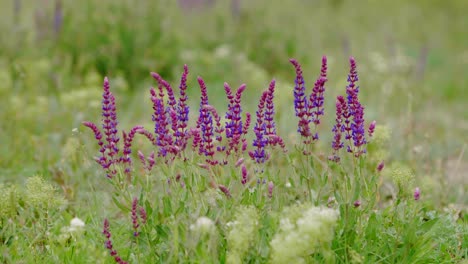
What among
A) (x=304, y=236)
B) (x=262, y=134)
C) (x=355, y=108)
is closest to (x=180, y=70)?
(x=262, y=134)

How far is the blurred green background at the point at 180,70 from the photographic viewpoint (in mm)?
4699

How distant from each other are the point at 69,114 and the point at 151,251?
3.00 m

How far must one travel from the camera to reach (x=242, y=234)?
2.16m

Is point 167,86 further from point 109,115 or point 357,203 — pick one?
point 357,203

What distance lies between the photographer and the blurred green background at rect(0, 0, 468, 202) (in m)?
4.70

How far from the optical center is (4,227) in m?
2.84

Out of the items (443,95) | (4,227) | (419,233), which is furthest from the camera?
(443,95)

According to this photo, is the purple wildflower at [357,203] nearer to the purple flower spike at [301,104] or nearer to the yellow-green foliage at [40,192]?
the purple flower spike at [301,104]

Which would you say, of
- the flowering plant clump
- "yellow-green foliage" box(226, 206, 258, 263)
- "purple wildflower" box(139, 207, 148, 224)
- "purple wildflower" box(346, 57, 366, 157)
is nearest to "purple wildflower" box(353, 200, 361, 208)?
the flowering plant clump

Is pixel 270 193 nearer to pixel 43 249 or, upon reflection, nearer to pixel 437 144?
pixel 43 249

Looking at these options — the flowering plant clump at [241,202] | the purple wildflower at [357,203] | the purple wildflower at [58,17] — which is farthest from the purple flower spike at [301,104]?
the purple wildflower at [58,17]

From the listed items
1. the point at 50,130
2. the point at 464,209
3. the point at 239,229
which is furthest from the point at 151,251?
the point at 50,130

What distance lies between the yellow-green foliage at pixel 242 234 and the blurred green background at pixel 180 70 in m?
1.85

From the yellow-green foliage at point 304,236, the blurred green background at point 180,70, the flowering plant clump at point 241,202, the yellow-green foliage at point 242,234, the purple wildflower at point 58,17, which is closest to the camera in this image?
the yellow-green foliage at point 304,236
